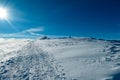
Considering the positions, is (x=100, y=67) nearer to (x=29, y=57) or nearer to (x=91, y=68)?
(x=91, y=68)

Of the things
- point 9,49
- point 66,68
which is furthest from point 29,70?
point 9,49

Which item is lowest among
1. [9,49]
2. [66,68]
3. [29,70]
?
→ [29,70]

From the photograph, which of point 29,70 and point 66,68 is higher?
point 66,68

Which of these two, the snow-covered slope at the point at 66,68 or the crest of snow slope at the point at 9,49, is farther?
the crest of snow slope at the point at 9,49

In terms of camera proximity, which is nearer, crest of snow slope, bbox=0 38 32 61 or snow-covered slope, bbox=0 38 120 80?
snow-covered slope, bbox=0 38 120 80

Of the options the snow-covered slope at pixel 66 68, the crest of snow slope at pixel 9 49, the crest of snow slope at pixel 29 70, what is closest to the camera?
the snow-covered slope at pixel 66 68

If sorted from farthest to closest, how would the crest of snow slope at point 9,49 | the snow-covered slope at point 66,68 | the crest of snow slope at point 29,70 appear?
the crest of snow slope at point 9,49 → the crest of snow slope at point 29,70 → the snow-covered slope at point 66,68

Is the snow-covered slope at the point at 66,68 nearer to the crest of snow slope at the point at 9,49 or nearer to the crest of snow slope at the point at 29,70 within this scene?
the crest of snow slope at the point at 29,70

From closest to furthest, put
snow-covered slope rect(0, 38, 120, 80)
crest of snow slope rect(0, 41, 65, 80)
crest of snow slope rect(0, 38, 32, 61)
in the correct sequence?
1. snow-covered slope rect(0, 38, 120, 80)
2. crest of snow slope rect(0, 41, 65, 80)
3. crest of snow slope rect(0, 38, 32, 61)

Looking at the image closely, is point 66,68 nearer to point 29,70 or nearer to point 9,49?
point 29,70

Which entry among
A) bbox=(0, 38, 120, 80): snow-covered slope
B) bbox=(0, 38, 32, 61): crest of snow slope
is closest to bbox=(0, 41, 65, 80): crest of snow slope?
bbox=(0, 38, 120, 80): snow-covered slope

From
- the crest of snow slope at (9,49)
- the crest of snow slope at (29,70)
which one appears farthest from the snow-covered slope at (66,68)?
the crest of snow slope at (9,49)

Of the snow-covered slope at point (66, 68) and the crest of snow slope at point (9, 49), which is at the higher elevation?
the crest of snow slope at point (9, 49)

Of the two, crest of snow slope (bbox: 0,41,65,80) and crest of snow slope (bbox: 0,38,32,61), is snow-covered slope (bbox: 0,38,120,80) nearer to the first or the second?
crest of snow slope (bbox: 0,41,65,80)
